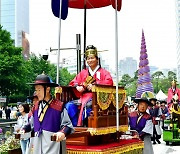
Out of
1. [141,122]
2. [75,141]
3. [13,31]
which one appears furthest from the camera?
[13,31]

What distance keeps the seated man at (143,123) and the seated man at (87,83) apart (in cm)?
66

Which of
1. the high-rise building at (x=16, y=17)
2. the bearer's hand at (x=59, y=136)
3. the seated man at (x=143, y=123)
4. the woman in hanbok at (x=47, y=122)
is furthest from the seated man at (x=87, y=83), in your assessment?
the high-rise building at (x=16, y=17)

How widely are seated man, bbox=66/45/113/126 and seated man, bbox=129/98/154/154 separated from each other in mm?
664

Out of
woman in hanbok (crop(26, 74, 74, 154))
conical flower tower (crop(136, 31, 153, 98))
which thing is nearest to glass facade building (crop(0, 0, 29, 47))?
conical flower tower (crop(136, 31, 153, 98))

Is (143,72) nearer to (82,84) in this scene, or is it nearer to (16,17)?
(82,84)

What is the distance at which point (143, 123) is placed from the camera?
644 centimetres

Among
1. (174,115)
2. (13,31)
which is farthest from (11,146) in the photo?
(13,31)

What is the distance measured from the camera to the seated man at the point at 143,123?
251 inches

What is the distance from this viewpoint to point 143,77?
57094 millimetres

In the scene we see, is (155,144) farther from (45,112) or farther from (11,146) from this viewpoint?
(45,112)

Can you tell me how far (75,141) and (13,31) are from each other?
125535 mm

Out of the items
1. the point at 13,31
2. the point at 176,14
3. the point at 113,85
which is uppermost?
the point at 176,14

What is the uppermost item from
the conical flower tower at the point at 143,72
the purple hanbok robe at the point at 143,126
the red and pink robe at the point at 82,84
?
the conical flower tower at the point at 143,72

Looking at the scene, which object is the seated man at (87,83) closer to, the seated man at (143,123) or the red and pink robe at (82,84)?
the red and pink robe at (82,84)
